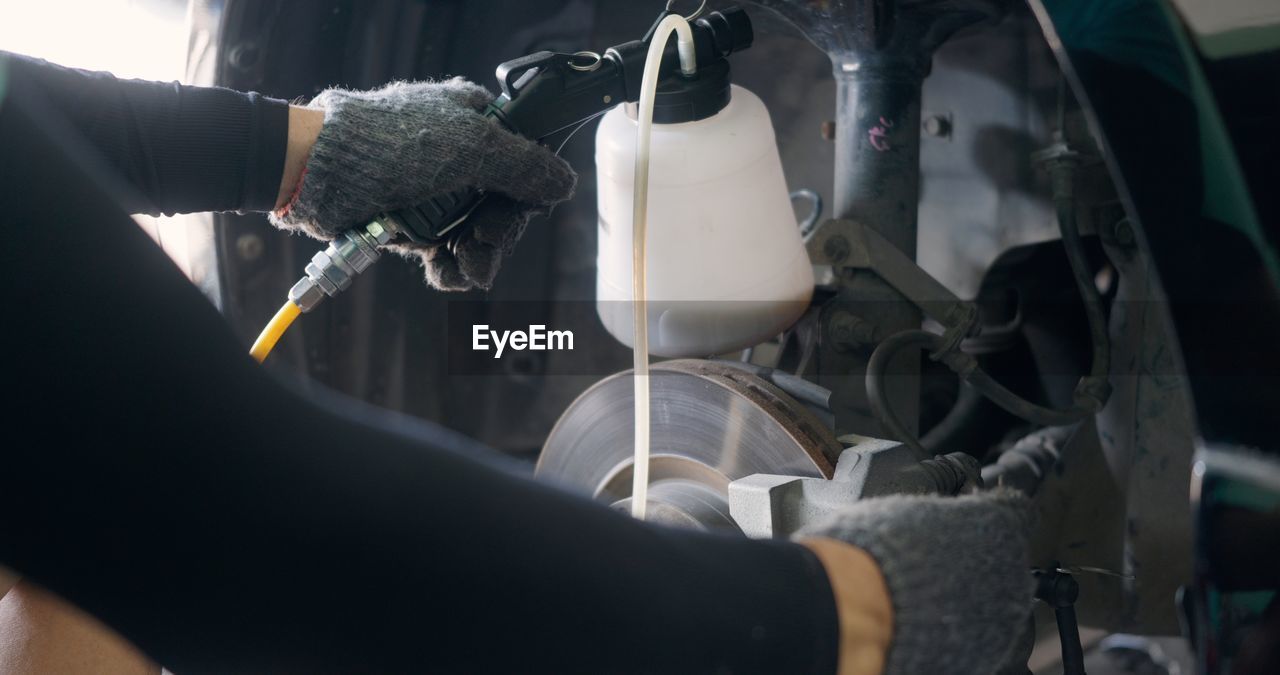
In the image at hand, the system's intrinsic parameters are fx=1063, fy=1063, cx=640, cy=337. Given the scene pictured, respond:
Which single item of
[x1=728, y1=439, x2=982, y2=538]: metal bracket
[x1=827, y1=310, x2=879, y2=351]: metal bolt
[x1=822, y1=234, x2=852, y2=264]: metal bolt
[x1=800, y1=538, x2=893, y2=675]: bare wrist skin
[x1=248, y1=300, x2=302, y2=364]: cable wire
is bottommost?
[x1=728, y1=439, x2=982, y2=538]: metal bracket

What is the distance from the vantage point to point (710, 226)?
894 millimetres

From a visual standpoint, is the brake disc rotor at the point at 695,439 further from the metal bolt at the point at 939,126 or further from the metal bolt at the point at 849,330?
the metal bolt at the point at 939,126

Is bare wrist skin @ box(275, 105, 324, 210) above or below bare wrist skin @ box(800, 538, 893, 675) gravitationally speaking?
above

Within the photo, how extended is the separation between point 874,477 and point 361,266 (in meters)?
0.42

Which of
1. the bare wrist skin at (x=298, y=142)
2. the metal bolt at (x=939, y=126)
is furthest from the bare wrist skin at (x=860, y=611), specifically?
the metal bolt at (x=939, y=126)

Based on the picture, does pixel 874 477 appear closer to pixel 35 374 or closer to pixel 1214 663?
pixel 1214 663

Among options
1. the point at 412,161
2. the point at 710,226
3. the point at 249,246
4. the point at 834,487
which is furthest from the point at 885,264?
the point at 249,246

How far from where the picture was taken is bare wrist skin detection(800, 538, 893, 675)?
0.48 m

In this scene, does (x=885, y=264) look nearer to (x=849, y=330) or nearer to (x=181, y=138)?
(x=849, y=330)

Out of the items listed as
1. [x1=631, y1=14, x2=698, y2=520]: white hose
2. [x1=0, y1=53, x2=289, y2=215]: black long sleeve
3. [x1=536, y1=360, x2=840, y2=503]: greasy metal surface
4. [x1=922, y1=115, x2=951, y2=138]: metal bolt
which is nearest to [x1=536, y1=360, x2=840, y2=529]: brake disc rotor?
[x1=536, y1=360, x2=840, y2=503]: greasy metal surface

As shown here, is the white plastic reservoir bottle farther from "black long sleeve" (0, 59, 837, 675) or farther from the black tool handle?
"black long sleeve" (0, 59, 837, 675)

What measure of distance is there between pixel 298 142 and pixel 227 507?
0.53m

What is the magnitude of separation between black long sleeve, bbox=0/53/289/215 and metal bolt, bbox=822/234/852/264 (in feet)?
1.57

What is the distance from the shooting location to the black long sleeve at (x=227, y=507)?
381 millimetres
